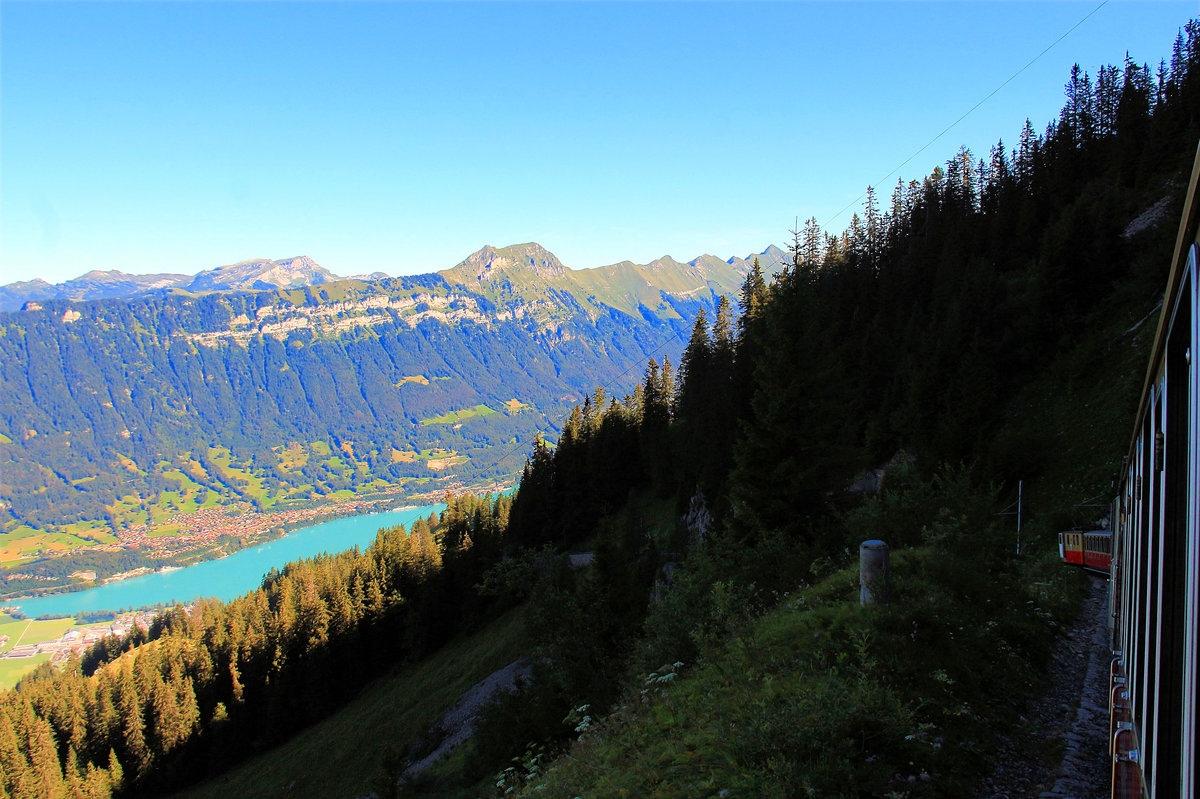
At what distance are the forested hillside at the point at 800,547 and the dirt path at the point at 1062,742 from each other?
14.2 inches

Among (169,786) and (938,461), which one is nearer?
(938,461)

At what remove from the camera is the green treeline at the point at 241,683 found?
5928 cm

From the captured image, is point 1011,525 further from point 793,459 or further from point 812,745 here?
point 812,745

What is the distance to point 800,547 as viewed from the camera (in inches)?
716

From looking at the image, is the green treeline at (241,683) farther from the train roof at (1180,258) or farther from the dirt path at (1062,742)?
the train roof at (1180,258)

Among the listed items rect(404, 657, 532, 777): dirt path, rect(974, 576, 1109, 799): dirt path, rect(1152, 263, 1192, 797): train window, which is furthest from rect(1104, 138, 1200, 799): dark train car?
rect(404, 657, 532, 777): dirt path

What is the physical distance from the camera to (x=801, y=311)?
2370 centimetres

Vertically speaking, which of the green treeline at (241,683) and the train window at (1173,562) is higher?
the train window at (1173,562)

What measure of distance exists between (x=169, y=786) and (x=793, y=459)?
67.8 meters

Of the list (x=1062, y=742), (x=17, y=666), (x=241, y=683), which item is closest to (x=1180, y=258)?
(x=1062, y=742)

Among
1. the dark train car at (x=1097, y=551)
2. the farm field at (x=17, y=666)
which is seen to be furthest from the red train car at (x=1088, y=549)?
the farm field at (x=17, y=666)

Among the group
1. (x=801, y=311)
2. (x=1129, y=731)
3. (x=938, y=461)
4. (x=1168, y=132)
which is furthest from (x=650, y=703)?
(x=1168, y=132)

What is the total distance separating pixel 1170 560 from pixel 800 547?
14.4 meters

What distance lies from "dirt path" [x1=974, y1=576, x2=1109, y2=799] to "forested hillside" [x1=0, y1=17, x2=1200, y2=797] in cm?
36
